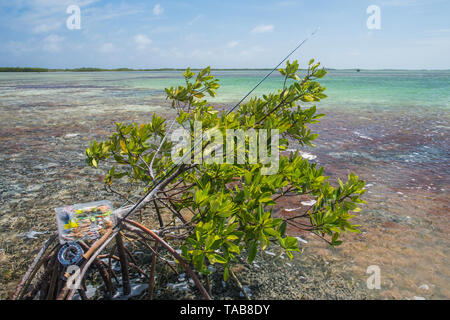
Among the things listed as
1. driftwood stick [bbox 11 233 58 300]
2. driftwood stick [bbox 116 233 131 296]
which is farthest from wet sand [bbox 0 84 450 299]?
driftwood stick [bbox 11 233 58 300]

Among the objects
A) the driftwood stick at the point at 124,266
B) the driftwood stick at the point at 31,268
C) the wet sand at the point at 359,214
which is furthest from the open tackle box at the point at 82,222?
the wet sand at the point at 359,214

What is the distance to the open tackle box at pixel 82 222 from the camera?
1.73m

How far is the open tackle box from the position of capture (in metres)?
1.73

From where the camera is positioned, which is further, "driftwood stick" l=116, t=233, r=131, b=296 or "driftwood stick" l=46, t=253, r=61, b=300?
"driftwood stick" l=116, t=233, r=131, b=296

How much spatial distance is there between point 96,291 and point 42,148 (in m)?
6.11

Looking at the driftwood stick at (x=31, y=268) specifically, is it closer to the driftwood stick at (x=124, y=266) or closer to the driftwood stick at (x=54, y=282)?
the driftwood stick at (x=54, y=282)

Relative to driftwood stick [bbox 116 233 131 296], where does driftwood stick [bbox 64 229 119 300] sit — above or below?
above

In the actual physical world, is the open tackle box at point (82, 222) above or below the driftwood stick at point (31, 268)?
above

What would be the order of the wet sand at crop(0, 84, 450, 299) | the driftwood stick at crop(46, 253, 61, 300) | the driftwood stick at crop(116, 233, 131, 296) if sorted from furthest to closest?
the wet sand at crop(0, 84, 450, 299) < the driftwood stick at crop(116, 233, 131, 296) < the driftwood stick at crop(46, 253, 61, 300)

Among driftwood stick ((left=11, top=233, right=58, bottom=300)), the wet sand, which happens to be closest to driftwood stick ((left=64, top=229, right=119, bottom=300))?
driftwood stick ((left=11, top=233, right=58, bottom=300))

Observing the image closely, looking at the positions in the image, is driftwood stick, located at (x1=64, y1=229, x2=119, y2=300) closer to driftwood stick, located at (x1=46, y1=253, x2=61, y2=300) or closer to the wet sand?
driftwood stick, located at (x1=46, y1=253, x2=61, y2=300)

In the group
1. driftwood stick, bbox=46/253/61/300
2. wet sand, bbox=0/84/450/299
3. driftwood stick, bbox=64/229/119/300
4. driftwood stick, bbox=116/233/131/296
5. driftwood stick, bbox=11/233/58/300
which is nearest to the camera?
driftwood stick, bbox=64/229/119/300
